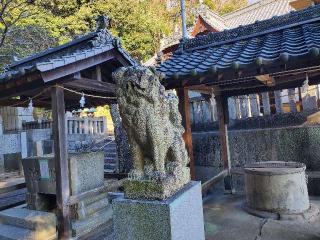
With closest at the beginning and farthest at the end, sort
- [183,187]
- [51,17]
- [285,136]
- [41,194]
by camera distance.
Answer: [183,187] < [41,194] < [285,136] < [51,17]

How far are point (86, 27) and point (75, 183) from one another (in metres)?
15.8

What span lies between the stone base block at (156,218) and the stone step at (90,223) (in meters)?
2.74

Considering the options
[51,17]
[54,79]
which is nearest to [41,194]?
[54,79]

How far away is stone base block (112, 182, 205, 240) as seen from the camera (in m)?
3.01

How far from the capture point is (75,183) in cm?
597

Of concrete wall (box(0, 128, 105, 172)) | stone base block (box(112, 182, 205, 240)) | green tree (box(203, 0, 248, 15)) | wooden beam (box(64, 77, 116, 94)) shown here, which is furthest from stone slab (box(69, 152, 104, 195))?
green tree (box(203, 0, 248, 15))

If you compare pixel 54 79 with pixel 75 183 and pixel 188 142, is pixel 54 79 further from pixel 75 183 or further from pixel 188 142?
pixel 188 142

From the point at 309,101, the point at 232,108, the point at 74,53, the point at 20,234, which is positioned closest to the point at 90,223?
the point at 20,234

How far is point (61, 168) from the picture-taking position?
216 inches

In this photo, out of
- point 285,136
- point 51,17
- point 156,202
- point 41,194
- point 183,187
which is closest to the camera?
point 156,202

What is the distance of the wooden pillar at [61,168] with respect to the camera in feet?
17.8

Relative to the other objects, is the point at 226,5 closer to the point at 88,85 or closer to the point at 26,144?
the point at 26,144

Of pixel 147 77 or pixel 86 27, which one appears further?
pixel 86 27

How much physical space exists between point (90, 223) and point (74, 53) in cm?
359
